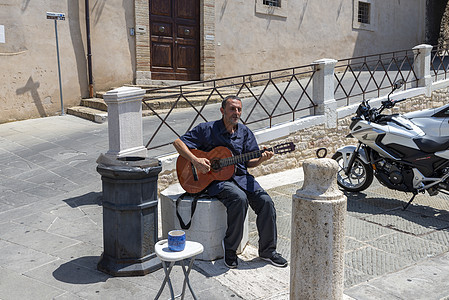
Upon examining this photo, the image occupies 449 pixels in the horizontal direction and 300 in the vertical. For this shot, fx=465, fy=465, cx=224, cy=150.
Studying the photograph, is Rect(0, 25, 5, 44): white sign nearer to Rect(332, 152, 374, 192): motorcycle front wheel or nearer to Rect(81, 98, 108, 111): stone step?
Rect(81, 98, 108, 111): stone step

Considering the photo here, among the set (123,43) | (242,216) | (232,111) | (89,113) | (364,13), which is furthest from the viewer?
(364,13)

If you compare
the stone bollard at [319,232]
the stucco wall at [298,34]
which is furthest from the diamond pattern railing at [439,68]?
the stone bollard at [319,232]

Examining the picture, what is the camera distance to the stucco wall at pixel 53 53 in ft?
31.0

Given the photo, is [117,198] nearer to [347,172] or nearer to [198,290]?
[198,290]

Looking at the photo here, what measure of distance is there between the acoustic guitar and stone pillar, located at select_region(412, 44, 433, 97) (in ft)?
23.3

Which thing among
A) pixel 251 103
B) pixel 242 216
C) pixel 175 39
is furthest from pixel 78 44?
pixel 242 216

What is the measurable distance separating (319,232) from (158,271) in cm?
148

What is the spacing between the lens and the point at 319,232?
3021mm

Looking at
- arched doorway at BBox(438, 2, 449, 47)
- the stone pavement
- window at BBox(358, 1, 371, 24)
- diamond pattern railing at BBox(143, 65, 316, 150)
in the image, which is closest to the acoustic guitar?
the stone pavement

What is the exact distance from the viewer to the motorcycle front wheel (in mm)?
5945

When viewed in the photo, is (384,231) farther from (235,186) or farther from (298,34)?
(298,34)

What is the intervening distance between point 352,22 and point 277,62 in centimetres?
388

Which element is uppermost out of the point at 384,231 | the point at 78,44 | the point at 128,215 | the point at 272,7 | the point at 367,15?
the point at 367,15

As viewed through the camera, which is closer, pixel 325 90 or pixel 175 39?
pixel 325 90
